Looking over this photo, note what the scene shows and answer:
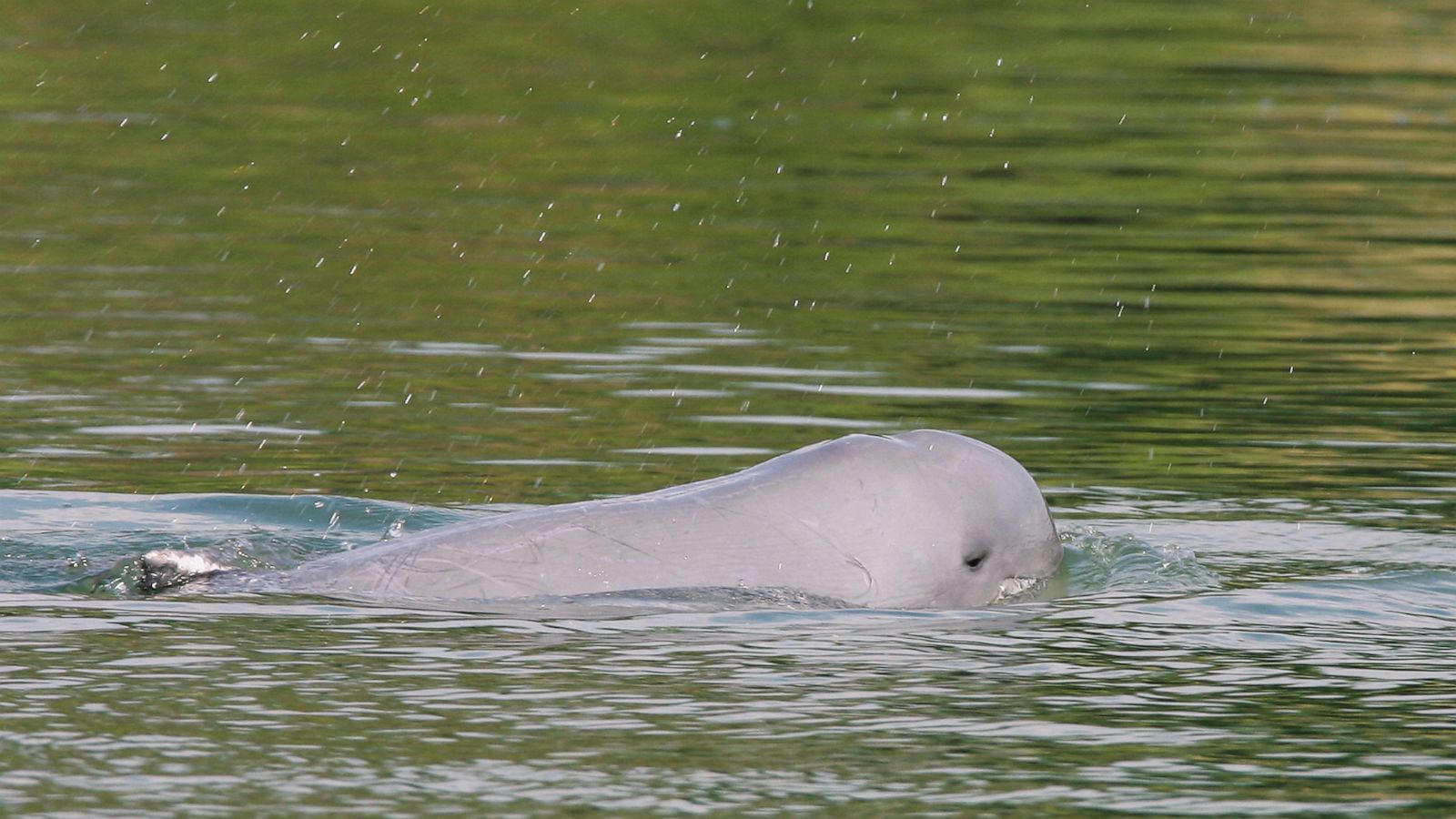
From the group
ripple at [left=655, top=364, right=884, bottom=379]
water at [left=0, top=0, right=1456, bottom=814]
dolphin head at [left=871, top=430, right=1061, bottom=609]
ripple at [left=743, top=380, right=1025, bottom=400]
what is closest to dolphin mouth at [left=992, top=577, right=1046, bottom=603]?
dolphin head at [left=871, top=430, right=1061, bottom=609]

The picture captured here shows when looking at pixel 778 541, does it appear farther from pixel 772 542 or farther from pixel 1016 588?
pixel 1016 588

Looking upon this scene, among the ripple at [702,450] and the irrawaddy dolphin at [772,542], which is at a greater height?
the ripple at [702,450]

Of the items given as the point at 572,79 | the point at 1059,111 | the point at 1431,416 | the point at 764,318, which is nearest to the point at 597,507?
the point at 1431,416

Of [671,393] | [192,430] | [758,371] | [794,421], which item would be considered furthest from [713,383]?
[192,430]

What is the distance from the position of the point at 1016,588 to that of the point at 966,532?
0.36 meters

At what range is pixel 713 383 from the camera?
14.0m

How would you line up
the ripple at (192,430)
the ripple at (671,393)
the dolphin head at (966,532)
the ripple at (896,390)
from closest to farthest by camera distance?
the dolphin head at (966,532) < the ripple at (192,430) < the ripple at (671,393) < the ripple at (896,390)

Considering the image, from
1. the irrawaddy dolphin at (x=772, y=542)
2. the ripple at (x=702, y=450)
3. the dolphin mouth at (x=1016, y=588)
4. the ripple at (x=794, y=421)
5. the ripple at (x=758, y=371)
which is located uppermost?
the ripple at (x=758, y=371)

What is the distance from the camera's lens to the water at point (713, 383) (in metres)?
6.90

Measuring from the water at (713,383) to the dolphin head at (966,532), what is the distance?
0.58ft

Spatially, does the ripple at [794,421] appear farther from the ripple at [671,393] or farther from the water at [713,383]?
the ripple at [671,393]

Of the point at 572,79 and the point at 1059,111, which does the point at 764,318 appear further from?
the point at 572,79

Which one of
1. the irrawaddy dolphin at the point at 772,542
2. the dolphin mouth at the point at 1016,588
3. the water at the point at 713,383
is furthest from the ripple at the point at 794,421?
the irrawaddy dolphin at the point at 772,542

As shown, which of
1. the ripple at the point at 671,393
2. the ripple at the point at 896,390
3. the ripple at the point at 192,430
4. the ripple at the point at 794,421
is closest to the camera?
the ripple at the point at 192,430
